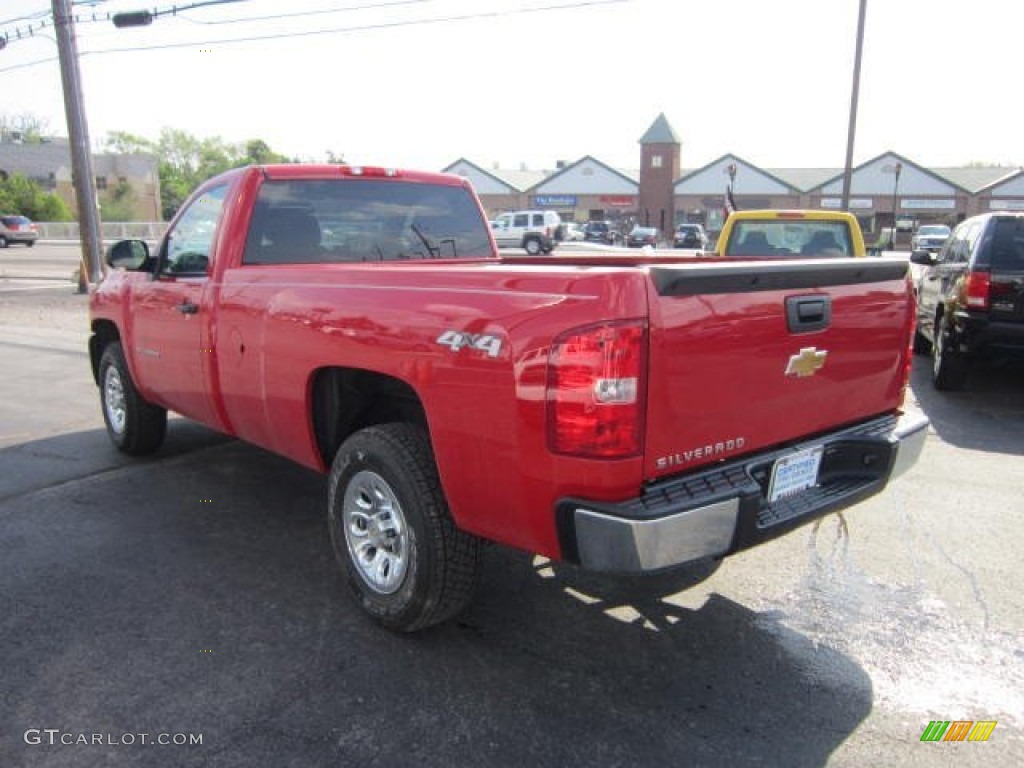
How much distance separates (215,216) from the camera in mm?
4398

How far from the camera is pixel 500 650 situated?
313 centimetres

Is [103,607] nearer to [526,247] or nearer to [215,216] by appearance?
[215,216]

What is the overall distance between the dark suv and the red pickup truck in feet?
14.2

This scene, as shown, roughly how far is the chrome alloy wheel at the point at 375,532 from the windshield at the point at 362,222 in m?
1.53

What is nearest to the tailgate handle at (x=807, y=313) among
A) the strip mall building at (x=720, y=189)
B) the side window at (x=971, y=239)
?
the side window at (x=971, y=239)

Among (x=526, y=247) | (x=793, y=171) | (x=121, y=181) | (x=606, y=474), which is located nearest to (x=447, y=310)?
(x=606, y=474)

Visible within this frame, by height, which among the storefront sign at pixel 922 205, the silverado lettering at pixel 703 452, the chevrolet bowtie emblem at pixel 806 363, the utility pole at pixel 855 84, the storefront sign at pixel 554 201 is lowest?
the silverado lettering at pixel 703 452

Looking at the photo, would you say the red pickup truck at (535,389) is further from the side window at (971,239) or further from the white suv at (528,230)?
the white suv at (528,230)

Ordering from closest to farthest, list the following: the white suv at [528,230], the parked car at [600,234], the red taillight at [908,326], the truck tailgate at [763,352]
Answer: the truck tailgate at [763,352] < the red taillight at [908,326] < the white suv at [528,230] < the parked car at [600,234]

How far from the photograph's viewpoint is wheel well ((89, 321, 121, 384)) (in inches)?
228

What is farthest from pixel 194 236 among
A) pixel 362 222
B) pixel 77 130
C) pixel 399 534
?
pixel 77 130

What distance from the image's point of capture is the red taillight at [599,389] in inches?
91.5

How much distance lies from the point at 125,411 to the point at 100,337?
2.53 feet

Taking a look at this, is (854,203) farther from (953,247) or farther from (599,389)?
(599,389)
